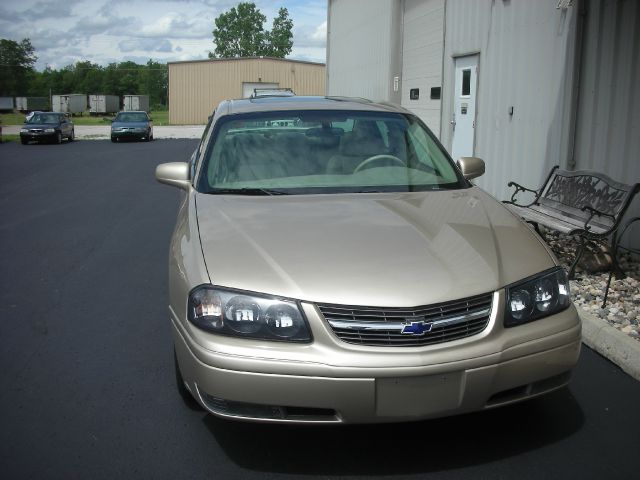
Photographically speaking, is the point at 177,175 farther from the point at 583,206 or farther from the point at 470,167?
the point at 583,206

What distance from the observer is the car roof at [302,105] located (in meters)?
4.83

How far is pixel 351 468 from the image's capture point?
3.14 metres

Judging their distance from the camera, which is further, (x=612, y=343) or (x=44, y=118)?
(x=44, y=118)

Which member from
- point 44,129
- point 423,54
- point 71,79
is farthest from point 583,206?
point 71,79

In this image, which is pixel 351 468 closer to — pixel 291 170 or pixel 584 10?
pixel 291 170

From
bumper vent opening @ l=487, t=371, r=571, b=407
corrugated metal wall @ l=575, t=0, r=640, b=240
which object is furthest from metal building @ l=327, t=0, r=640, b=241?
bumper vent opening @ l=487, t=371, r=571, b=407

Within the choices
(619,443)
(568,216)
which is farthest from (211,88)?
(619,443)

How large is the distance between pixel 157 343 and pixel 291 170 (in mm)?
1524

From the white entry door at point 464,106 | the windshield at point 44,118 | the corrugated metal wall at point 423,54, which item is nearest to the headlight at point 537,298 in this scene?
the white entry door at point 464,106

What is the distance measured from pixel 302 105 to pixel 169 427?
242 cm

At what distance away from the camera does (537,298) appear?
3.17m

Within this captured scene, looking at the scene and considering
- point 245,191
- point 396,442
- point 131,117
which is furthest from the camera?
point 131,117

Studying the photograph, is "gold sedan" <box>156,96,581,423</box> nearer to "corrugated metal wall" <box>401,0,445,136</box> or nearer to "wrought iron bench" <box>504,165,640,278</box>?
"wrought iron bench" <box>504,165,640,278</box>

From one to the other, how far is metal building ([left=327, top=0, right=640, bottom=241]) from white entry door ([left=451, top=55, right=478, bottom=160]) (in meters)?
0.02
